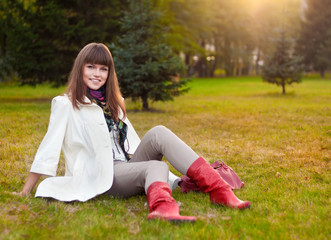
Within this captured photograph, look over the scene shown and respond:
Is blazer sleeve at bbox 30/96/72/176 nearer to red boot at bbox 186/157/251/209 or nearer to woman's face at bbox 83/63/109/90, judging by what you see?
woman's face at bbox 83/63/109/90

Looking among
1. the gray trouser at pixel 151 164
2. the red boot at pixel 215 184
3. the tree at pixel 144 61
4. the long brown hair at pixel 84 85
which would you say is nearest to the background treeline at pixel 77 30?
the tree at pixel 144 61

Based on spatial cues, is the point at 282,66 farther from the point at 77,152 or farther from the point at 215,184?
the point at 77,152

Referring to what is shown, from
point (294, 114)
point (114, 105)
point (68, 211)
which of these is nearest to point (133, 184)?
point (68, 211)

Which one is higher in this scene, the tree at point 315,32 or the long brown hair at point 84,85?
the tree at point 315,32

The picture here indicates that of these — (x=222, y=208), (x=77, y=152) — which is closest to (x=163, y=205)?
(x=222, y=208)

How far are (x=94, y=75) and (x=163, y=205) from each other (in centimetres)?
143

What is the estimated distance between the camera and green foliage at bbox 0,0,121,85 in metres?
12.3

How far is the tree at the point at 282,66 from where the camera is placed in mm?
16922

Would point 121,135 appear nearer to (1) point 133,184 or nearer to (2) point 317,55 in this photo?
(1) point 133,184

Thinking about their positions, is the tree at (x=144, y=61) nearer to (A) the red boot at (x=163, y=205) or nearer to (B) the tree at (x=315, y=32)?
(A) the red boot at (x=163, y=205)

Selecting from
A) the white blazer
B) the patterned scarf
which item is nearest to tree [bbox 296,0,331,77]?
the patterned scarf

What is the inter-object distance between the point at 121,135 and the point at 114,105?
316 millimetres

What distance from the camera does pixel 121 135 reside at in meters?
3.65

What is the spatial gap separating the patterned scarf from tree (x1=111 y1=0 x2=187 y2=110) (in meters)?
6.68
